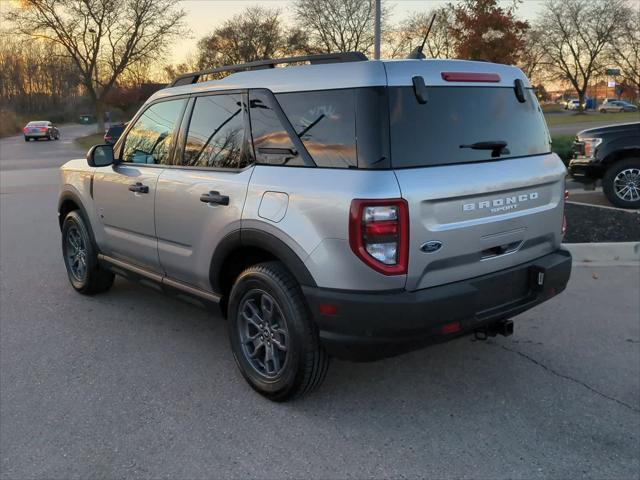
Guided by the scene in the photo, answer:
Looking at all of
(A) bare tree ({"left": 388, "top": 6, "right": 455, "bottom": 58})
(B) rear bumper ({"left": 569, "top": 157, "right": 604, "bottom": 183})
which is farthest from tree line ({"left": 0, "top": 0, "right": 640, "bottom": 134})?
(B) rear bumper ({"left": 569, "top": 157, "right": 604, "bottom": 183})

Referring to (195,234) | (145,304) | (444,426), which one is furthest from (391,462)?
(145,304)

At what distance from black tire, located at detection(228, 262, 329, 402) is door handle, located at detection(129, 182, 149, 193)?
121 cm

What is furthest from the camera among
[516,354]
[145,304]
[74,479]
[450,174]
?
[145,304]

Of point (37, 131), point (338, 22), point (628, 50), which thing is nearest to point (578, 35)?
point (628, 50)

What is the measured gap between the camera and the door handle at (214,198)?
3480 millimetres

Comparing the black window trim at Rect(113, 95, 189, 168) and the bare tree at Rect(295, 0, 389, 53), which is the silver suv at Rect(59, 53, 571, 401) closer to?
the black window trim at Rect(113, 95, 189, 168)

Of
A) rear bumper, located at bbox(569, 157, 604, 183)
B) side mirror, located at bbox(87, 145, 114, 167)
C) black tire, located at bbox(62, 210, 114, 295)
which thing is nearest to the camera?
side mirror, located at bbox(87, 145, 114, 167)

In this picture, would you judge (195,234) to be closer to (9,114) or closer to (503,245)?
(503,245)

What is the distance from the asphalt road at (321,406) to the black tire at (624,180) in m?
4.66

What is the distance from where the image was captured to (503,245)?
323cm

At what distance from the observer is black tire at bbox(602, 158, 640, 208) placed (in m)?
8.93

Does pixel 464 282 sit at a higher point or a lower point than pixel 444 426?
higher

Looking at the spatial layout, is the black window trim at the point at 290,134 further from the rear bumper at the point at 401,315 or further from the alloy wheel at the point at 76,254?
the alloy wheel at the point at 76,254

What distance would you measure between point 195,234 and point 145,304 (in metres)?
1.83
